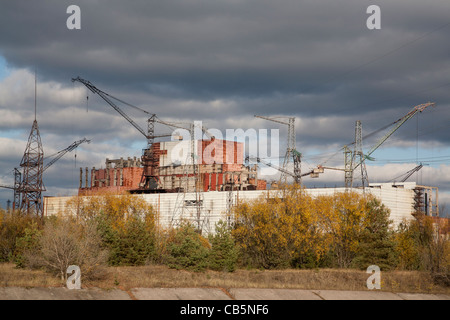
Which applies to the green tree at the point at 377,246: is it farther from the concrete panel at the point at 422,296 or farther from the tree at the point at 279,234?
the concrete panel at the point at 422,296

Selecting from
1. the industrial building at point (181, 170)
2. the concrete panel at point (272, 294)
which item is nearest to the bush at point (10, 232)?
the concrete panel at point (272, 294)

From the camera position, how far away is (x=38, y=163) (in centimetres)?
12700

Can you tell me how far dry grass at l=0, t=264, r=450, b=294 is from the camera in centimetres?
3488

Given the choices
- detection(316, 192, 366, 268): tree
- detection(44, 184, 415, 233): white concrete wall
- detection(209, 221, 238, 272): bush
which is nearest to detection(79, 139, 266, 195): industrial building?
detection(44, 184, 415, 233): white concrete wall

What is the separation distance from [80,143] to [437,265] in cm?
16679

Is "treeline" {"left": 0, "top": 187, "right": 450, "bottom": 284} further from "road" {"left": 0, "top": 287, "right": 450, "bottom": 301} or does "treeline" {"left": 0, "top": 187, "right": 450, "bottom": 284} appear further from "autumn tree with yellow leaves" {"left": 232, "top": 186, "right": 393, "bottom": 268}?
"road" {"left": 0, "top": 287, "right": 450, "bottom": 301}

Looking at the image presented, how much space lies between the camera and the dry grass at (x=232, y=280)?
34875mm

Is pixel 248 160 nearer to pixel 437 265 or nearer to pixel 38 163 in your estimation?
pixel 38 163

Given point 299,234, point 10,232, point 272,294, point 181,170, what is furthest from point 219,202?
point 272,294

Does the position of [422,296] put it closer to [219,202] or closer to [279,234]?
[279,234]

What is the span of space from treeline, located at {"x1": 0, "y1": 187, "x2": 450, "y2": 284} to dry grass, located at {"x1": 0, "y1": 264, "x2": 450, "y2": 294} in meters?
1.64

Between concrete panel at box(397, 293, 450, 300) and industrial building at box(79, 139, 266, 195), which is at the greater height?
industrial building at box(79, 139, 266, 195)

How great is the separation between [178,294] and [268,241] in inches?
1319

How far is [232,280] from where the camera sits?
42.3 m
